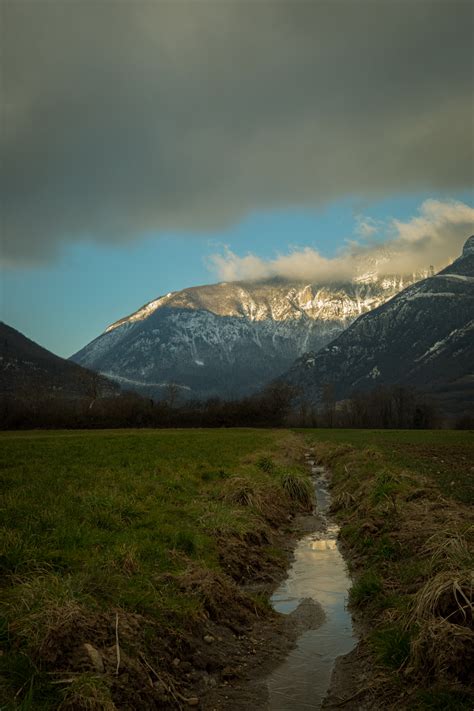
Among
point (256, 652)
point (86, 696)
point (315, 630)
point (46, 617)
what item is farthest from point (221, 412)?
point (86, 696)

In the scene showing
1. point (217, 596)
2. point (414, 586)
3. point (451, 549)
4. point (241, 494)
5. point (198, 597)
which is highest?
point (451, 549)

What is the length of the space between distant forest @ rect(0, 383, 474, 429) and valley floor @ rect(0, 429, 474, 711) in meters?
82.1

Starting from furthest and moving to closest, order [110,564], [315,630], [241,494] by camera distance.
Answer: [241,494], [315,630], [110,564]

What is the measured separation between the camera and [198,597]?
414 inches

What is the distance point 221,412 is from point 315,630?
107568mm

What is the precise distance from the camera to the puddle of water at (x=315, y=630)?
8.36m

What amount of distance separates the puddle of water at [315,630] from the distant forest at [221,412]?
86.9 meters

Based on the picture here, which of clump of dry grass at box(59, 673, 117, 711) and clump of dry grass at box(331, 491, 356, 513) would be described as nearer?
clump of dry grass at box(59, 673, 117, 711)

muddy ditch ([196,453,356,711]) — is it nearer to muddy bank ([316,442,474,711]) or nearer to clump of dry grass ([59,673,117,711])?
muddy bank ([316,442,474,711])

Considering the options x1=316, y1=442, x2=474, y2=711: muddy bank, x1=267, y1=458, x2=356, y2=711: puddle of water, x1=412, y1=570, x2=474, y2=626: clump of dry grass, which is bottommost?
x1=267, y1=458, x2=356, y2=711: puddle of water

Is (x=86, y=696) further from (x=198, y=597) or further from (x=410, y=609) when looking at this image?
(x=410, y=609)

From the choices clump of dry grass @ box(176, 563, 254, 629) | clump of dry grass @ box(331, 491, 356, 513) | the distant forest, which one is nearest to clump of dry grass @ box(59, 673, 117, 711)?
clump of dry grass @ box(176, 563, 254, 629)

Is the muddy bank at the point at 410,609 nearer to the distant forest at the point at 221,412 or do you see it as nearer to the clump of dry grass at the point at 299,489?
the clump of dry grass at the point at 299,489

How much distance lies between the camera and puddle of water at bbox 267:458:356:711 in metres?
8.36
